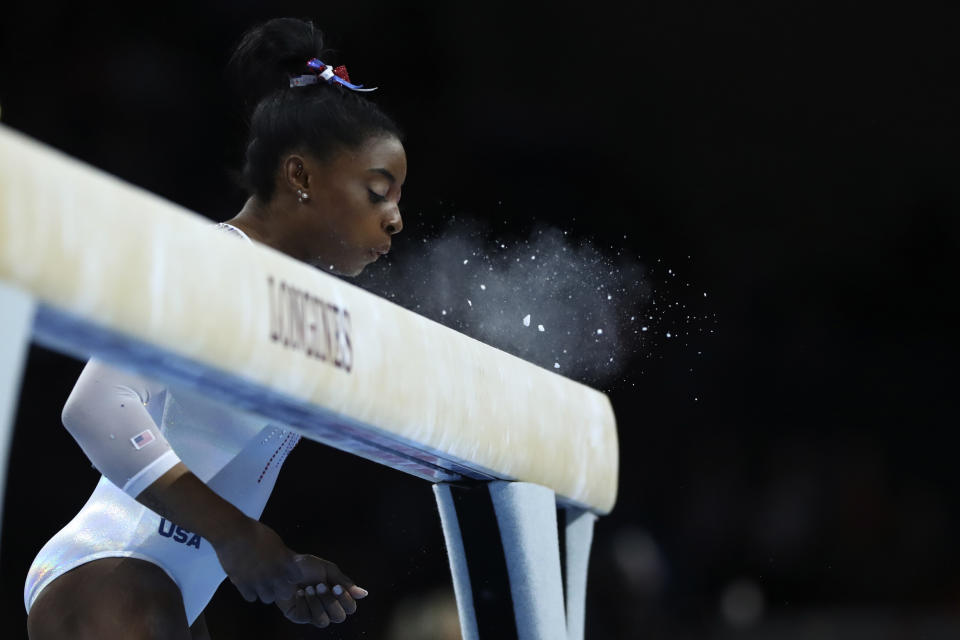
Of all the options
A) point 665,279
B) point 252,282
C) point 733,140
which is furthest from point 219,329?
point 733,140

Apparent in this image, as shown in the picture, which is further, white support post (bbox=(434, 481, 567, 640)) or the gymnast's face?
the gymnast's face

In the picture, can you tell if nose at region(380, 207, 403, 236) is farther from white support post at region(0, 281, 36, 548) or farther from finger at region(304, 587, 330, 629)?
white support post at region(0, 281, 36, 548)

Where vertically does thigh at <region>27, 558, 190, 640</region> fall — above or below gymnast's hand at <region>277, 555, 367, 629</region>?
below

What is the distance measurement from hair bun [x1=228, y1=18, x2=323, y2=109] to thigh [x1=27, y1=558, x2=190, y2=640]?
920 millimetres

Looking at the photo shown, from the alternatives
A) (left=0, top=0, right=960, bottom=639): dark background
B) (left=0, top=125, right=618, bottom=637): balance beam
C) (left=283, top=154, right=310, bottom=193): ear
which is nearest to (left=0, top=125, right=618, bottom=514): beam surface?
(left=0, top=125, right=618, bottom=637): balance beam

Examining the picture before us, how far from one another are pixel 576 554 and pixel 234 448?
648 mm

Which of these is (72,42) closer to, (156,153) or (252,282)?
(156,153)

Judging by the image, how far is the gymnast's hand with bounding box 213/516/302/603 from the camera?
1402 millimetres

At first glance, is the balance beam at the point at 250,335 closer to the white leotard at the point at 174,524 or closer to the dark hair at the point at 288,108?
the white leotard at the point at 174,524

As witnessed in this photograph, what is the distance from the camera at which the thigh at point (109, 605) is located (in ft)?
5.18

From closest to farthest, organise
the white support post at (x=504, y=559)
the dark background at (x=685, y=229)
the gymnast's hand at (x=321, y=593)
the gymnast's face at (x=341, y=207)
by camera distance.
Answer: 1. the gymnast's hand at (x=321, y=593)
2. the white support post at (x=504, y=559)
3. the gymnast's face at (x=341, y=207)
4. the dark background at (x=685, y=229)

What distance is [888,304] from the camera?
5199mm

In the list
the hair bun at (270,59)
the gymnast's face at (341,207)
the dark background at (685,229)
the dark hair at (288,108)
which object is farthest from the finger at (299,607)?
the dark background at (685,229)

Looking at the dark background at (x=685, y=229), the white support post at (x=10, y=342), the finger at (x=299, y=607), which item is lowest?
the dark background at (x=685, y=229)
